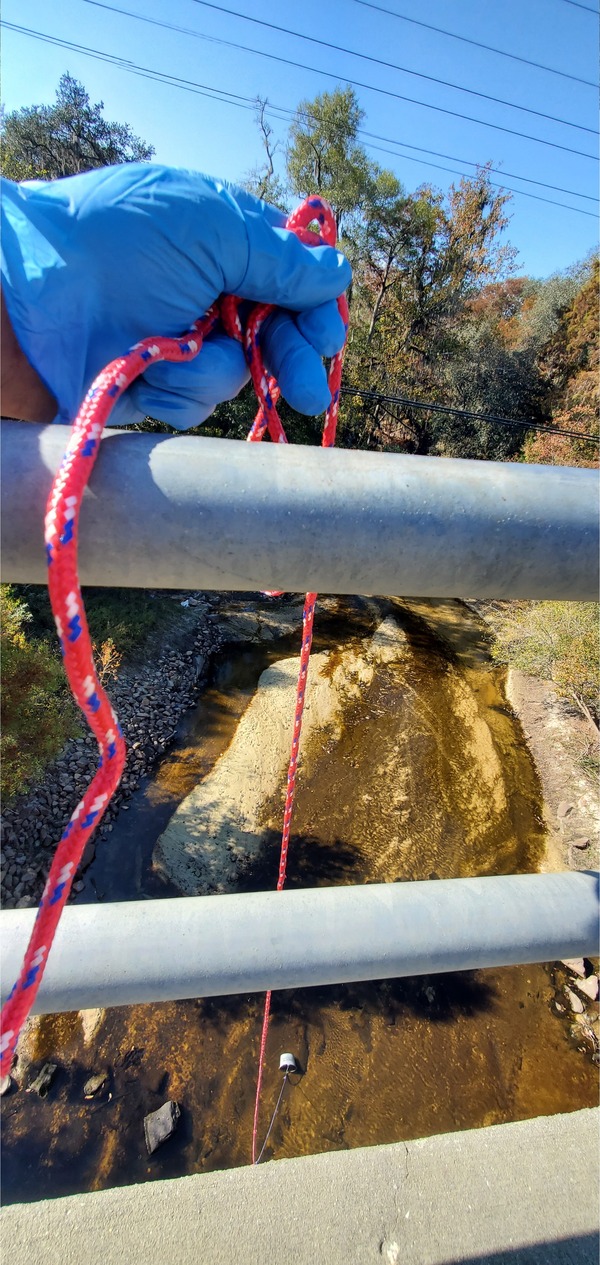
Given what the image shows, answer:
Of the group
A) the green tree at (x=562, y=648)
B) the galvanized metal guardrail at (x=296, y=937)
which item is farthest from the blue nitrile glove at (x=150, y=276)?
the green tree at (x=562, y=648)

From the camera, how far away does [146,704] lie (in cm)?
749

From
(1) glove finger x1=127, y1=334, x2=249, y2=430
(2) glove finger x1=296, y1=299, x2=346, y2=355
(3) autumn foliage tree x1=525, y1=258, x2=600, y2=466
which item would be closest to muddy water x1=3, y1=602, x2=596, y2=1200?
(1) glove finger x1=127, y1=334, x2=249, y2=430

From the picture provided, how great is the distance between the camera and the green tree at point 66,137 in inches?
411

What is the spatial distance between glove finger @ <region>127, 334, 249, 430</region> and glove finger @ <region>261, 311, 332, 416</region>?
0.23 ft

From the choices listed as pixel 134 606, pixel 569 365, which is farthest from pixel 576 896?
pixel 569 365

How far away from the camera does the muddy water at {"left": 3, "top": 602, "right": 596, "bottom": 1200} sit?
3.83 metres

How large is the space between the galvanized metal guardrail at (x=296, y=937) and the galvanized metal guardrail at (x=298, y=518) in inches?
21.7

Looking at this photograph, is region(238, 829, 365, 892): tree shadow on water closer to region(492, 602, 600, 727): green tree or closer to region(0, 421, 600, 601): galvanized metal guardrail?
region(492, 602, 600, 727): green tree

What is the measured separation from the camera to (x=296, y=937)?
0.89 metres

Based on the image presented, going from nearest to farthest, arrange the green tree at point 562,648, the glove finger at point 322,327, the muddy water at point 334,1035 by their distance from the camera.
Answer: the glove finger at point 322,327 → the muddy water at point 334,1035 → the green tree at point 562,648

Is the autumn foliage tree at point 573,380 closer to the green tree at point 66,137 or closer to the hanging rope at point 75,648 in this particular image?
the green tree at point 66,137

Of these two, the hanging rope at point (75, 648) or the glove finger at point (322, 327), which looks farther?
the glove finger at point (322, 327)

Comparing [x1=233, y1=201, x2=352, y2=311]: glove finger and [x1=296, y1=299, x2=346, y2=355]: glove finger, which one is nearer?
[x1=233, y1=201, x2=352, y2=311]: glove finger

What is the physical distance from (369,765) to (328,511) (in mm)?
6710
